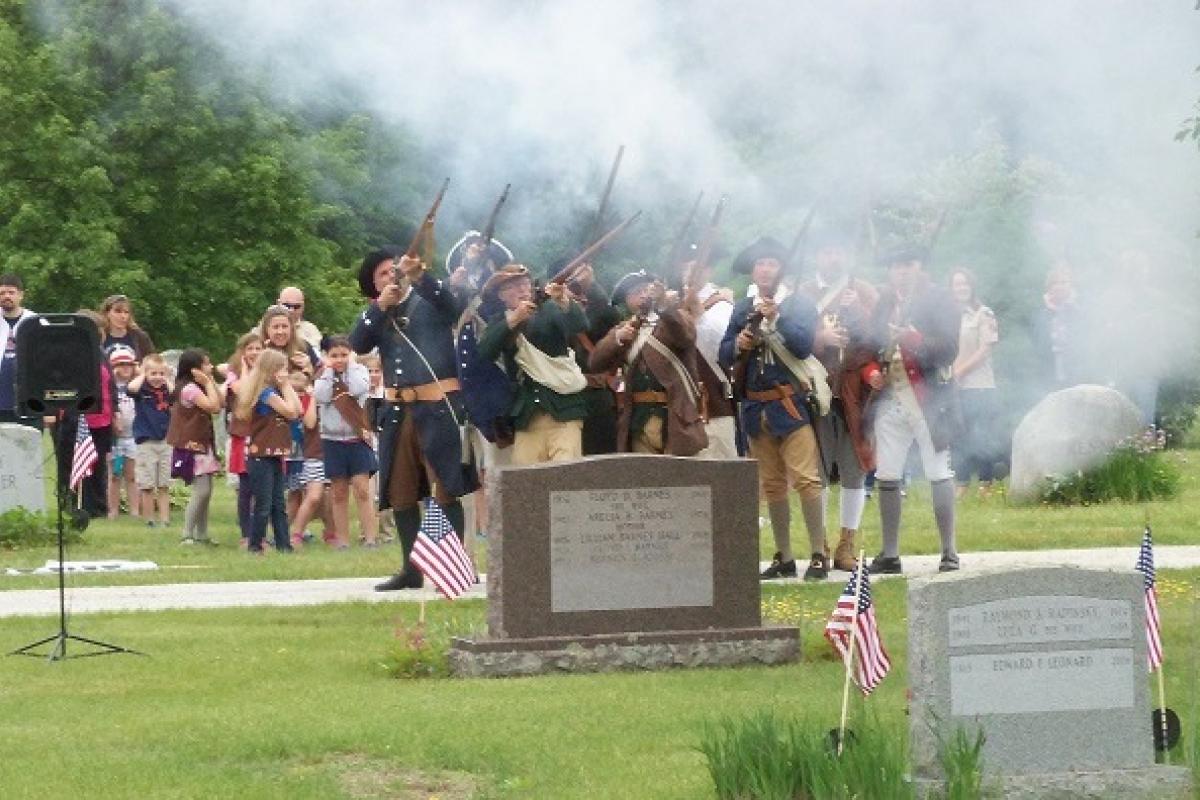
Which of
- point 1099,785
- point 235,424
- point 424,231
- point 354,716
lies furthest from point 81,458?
point 1099,785

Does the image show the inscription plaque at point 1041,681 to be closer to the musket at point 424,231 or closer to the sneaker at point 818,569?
the musket at point 424,231

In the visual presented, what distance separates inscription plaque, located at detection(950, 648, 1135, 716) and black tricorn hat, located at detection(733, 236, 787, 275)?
299 inches

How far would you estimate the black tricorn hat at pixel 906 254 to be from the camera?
59.6 feet

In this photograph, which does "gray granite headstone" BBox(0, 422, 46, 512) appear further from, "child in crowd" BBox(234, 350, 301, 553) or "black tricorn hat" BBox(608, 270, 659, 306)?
"black tricorn hat" BBox(608, 270, 659, 306)

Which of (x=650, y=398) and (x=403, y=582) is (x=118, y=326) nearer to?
(x=403, y=582)

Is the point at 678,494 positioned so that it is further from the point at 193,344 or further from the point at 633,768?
the point at 193,344

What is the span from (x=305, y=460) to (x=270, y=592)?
470 cm

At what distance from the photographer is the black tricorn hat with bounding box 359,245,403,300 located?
727 inches

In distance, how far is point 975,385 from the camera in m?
22.8

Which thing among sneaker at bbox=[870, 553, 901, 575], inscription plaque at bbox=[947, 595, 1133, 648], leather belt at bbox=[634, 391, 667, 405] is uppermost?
leather belt at bbox=[634, 391, 667, 405]

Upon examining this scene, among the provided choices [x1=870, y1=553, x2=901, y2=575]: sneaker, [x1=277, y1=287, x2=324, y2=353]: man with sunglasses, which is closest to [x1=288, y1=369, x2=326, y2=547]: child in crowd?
[x1=277, y1=287, x2=324, y2=353]: man with sunglasses

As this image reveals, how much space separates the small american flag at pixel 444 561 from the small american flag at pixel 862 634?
3777mm

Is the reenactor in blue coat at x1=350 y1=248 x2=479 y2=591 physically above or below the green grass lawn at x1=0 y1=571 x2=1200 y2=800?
above

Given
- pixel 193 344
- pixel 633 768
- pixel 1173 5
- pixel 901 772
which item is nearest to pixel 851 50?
pixel 1173 5
